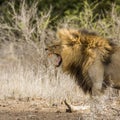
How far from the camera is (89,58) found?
1012 cm

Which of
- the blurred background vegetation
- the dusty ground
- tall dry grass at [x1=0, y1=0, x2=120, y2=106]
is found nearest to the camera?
the dusty ground

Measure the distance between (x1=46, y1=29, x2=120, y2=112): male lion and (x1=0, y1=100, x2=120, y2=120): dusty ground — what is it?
1.52ft

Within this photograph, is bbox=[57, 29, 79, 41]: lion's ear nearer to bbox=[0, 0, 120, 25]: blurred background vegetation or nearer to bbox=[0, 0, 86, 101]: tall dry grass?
bbox=[0, 0, 86, 101]: tall dry grass

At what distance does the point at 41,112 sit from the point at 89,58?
1352 millimetres

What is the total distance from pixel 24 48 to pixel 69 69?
6022 millimetres

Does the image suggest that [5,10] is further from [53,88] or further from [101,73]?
[101,73]

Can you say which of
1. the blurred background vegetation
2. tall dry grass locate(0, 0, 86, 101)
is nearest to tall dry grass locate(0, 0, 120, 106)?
tall dry grass locate(0, 0, 86, 101)

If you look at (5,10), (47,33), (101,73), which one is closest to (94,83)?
(101,73)

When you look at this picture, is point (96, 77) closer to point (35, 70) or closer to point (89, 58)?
point (89, 58)

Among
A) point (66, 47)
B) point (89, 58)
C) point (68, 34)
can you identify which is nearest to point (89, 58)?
point (89, 58)

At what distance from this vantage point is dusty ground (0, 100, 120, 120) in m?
9.58

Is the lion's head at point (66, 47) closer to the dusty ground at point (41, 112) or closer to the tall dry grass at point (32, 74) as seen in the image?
the dusty ground at point (41, 112)

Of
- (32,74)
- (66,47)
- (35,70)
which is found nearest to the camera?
(66,47)

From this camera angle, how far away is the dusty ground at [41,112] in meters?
9.58
